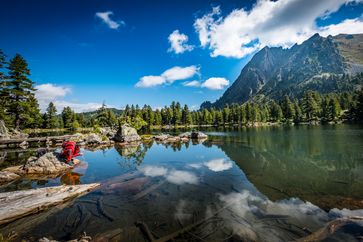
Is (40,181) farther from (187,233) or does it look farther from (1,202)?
(187,233)

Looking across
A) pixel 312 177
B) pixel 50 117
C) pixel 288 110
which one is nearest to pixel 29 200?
pixel 312 177

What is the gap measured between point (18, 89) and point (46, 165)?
129 ft

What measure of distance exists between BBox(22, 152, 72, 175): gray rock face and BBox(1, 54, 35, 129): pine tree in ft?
115

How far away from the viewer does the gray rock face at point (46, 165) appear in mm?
21500

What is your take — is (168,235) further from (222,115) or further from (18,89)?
(222,115)

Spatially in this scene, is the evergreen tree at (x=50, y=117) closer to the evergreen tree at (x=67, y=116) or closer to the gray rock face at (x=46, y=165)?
the evergreen tree at (x=67, y=116)

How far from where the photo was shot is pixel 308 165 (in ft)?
71.6

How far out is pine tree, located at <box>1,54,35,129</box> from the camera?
4719cm

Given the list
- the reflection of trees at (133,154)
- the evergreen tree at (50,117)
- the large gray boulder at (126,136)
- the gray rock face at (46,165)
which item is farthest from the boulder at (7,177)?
the evergreen tree at (50,117)

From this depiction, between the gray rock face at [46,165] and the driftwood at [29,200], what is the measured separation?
31.2ft

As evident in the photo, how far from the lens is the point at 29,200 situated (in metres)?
12.0

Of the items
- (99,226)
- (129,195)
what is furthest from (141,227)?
(129,195)

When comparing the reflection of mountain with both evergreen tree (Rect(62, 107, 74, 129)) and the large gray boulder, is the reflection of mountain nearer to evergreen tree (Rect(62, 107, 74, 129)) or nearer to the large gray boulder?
the large gray boulder

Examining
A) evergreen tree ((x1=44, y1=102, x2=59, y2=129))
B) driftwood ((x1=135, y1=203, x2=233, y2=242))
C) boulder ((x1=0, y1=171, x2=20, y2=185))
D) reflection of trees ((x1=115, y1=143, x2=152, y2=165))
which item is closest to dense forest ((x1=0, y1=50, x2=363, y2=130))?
evergreen tree ((x1=44, y1=102, x2=59, y2=129))
